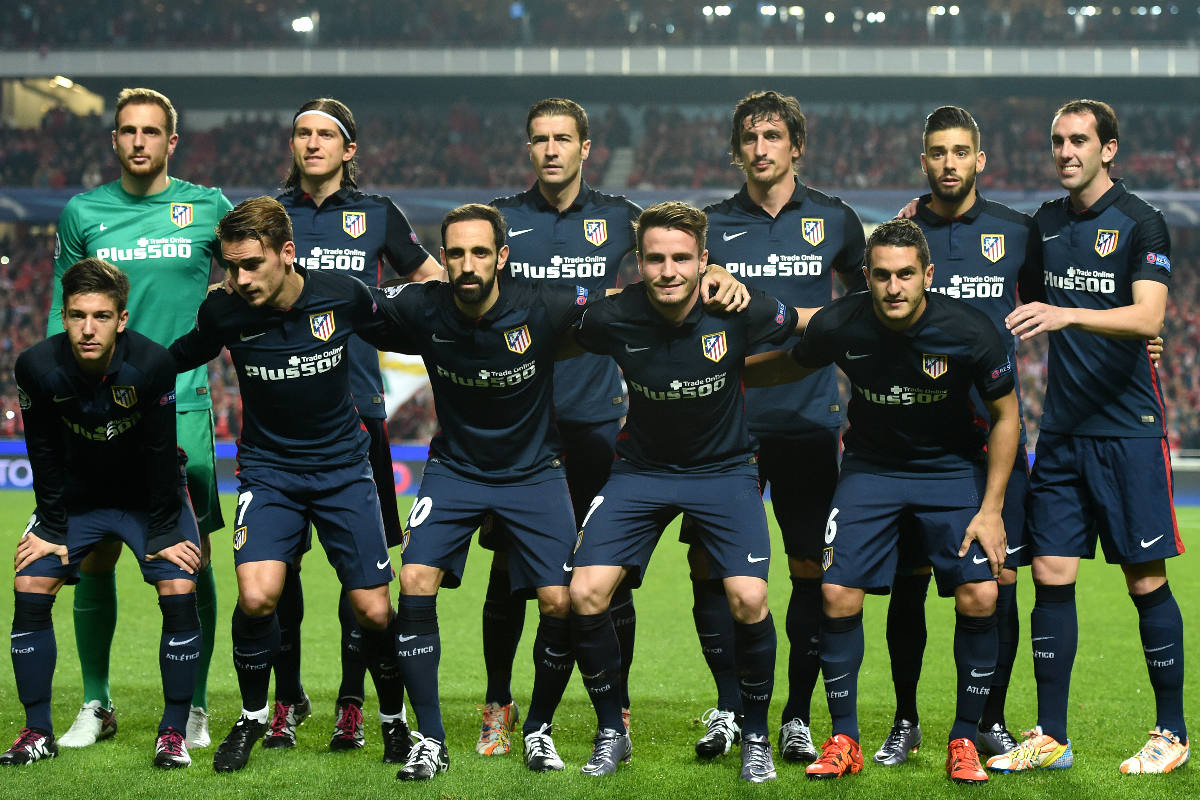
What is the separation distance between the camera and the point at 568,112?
16.5 ft

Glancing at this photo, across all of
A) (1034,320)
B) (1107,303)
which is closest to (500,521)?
(1034,320)

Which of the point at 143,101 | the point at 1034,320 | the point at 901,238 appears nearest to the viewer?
the point at 1034,320

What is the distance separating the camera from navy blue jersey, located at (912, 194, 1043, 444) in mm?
4766

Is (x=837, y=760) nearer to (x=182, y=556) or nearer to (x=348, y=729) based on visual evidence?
(x=348, y=729)

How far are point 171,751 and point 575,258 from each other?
2.47m

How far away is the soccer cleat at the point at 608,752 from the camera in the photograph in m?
4.45

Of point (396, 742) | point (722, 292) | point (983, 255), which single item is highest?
point (983, 255)

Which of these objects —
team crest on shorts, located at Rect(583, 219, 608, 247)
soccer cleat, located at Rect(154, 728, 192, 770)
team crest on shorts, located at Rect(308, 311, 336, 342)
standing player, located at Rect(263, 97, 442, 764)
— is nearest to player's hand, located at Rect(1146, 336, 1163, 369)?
team crest on shorts, located at Rect(583, 219, 608, 247)

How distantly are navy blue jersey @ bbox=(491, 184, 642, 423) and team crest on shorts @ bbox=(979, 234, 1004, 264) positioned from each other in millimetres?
1410

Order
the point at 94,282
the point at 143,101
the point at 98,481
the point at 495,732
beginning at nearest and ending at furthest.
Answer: the point at 94,282 < the point at 98,481 < the point at 495,732 < the point at 143,101

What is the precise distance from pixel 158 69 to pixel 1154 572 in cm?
2751

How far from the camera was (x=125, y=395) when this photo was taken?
447 centimetres

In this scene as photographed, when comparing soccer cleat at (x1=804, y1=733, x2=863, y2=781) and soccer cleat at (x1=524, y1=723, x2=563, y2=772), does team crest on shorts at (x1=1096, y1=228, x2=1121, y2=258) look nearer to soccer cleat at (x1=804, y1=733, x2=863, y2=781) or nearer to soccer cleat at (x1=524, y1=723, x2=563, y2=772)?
soccer cleat at (x1=804, y1=733, x2=863, y2=781)

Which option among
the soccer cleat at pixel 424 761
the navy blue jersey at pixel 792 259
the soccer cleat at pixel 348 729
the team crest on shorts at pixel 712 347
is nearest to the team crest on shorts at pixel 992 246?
the navy blue jersey at pixel 792 259
